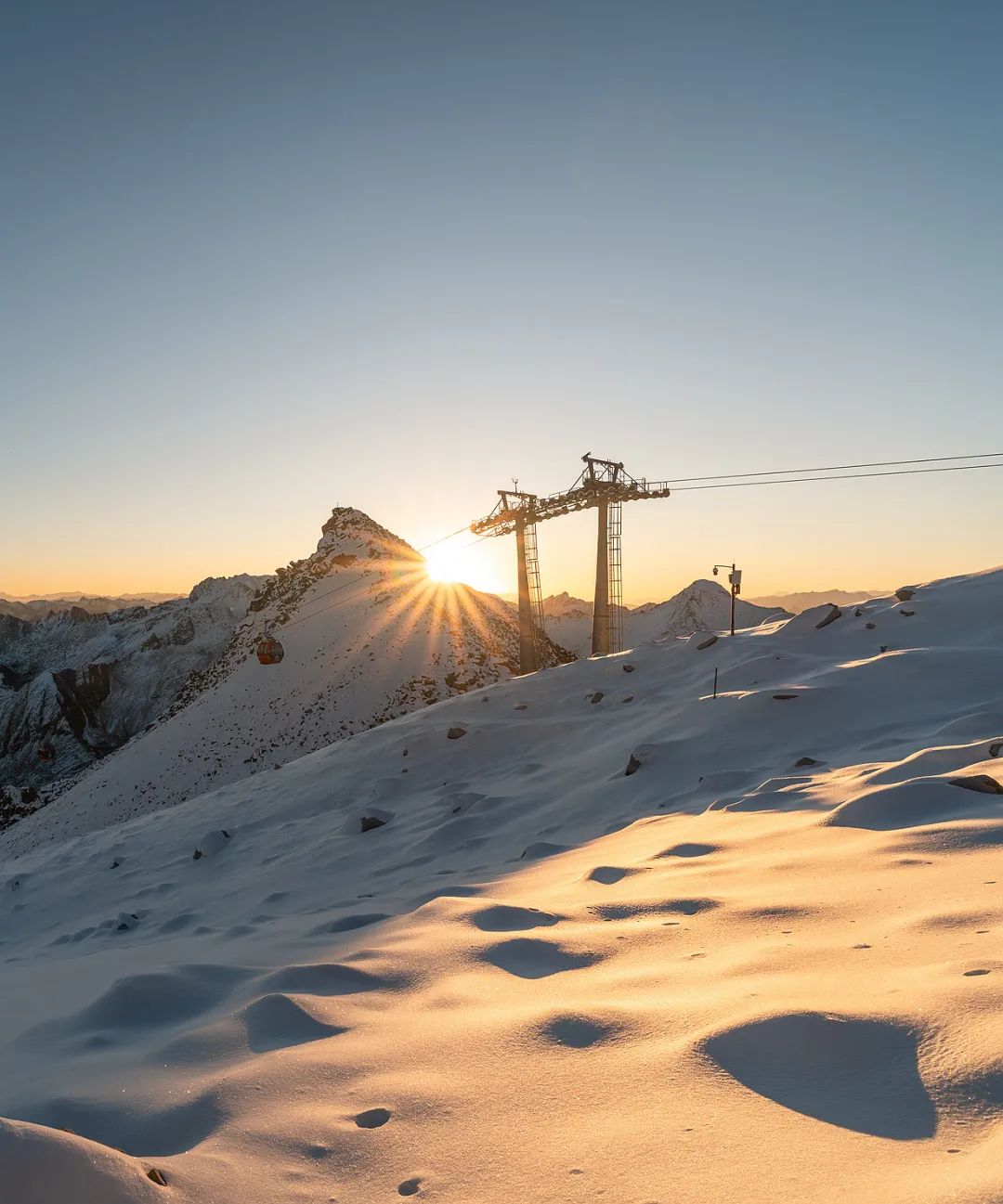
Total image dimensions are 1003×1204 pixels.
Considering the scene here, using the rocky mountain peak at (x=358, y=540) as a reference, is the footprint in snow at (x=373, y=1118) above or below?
below

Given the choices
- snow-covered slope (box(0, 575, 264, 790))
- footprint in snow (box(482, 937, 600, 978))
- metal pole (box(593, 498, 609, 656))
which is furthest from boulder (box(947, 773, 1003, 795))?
snow-covered slope (box(0, 575, 264, 790))

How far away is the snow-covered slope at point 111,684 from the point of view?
52.8 m

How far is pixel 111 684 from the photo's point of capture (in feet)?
189

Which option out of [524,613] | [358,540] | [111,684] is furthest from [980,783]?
[111,684]

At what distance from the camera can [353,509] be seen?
159 ft

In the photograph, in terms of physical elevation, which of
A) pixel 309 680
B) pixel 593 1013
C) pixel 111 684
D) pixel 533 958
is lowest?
pixel 111 684

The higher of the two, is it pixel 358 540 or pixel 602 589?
pixel 358 540

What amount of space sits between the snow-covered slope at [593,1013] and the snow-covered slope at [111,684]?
50214 millimetres

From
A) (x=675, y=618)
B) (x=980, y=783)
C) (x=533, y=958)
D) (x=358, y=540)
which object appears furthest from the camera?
(x=675, y=618)

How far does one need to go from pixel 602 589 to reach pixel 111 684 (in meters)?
47.3

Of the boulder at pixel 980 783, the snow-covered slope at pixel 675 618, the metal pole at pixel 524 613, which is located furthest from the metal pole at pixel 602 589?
the snow-covered slope at pixel 675 618

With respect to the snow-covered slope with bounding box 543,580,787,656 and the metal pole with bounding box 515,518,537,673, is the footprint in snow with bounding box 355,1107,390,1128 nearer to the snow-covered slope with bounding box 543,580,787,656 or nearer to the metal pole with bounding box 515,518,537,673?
the metal pole with bounding box 515,518,537,673

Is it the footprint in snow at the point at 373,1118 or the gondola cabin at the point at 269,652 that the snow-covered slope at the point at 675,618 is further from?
the footprint in snow at the point at 373,1118

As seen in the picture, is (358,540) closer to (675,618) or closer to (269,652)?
(269,652)
